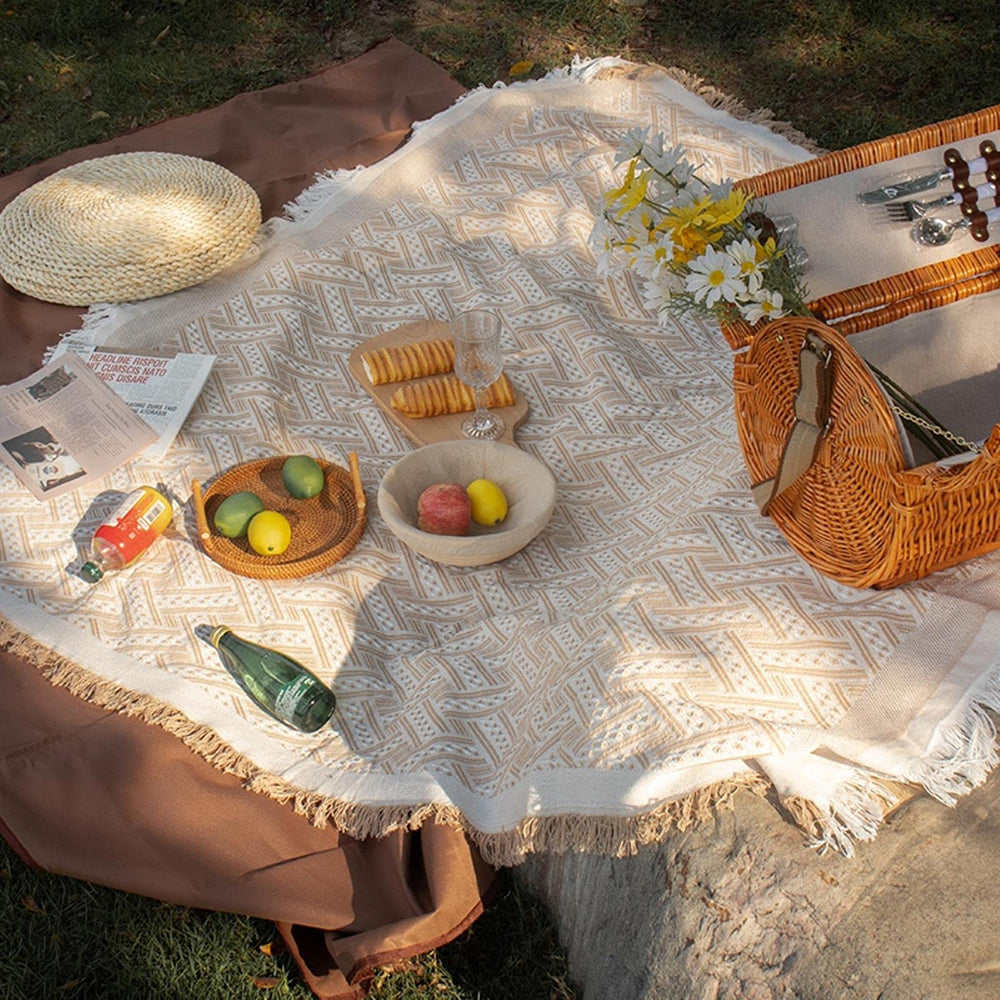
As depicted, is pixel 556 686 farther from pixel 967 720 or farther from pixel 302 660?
pixel 967 720

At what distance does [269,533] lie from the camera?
2119mm

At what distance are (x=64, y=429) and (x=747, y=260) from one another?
61.1 inches

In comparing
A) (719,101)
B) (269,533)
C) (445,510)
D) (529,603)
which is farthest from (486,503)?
(719,101)

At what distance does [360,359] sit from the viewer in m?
Result: 2.58

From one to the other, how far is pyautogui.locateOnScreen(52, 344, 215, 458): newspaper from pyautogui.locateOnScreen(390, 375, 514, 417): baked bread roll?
0.47 m

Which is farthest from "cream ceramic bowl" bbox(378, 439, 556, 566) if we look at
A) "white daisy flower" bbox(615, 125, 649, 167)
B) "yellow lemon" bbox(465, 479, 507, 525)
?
"white daisy flower" bbox(615, 125, 649, 167)

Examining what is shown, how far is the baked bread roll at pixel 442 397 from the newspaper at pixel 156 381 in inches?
18.5

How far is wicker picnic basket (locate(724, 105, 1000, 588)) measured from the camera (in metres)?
1.57

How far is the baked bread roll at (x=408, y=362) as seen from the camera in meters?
2.49

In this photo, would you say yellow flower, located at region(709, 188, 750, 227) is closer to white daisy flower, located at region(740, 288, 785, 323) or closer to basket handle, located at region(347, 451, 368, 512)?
white daisy flower, located at region(740, 288, 785, 323)

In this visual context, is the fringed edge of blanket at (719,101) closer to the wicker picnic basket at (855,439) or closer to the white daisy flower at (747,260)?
the wicker picnic basket at (855,439)

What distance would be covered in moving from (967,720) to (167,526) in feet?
4.97

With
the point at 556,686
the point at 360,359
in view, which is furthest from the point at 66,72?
the point at 556,686

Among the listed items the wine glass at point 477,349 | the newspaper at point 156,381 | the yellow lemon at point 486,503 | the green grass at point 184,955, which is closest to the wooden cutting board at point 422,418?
the wine glass at point 477,349
